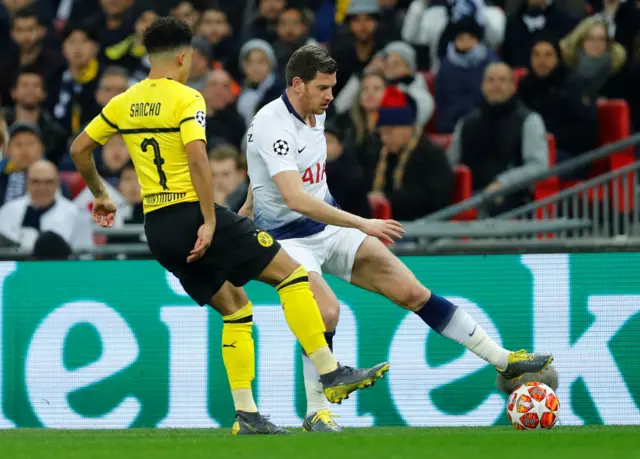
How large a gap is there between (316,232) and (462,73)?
5958 mm

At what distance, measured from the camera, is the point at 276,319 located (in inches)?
388

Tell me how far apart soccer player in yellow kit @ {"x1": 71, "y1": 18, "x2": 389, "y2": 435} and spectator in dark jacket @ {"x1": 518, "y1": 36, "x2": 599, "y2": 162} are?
21.1 ft

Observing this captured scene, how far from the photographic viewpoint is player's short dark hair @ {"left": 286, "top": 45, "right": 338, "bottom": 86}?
795cm

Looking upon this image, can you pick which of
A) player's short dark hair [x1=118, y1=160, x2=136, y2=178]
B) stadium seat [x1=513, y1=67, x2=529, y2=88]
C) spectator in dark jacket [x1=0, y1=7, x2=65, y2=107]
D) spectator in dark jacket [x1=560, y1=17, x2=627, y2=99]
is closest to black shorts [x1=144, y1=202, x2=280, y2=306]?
player's short dark hair [x1=118, y1=160, x2=136, y2=178]

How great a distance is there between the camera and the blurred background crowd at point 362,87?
41.0 ft

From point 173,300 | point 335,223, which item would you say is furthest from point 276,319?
point 335,223

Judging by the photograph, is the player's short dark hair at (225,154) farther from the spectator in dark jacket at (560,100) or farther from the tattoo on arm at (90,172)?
the tattoo on arm at (90,172)

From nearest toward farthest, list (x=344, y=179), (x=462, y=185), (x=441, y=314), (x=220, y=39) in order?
1. (x=441, y=314)
2. (x=344, y=179)
3. (x=462, y=185)
4. (x=220, y=39)

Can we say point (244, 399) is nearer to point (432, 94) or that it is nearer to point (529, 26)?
point (432, 94)

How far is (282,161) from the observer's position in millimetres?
7910

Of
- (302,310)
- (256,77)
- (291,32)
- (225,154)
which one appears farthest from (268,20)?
(302,310)

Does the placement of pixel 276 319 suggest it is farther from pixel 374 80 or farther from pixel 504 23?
pixel 504 23

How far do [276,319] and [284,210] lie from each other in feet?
5.50

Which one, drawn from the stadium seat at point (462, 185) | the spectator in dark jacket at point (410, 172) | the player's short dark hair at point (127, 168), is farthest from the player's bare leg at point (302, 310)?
the stadium seat at point (462, 185)
